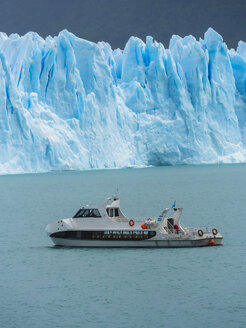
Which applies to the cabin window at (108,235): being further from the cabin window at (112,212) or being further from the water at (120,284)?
the cabin window at (112,212)

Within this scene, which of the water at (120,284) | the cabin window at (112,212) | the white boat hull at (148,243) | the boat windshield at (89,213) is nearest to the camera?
the water at (120,284)

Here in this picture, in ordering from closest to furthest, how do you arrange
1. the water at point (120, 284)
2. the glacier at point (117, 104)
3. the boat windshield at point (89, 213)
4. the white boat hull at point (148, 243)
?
the water at point (120, 284) < the white boat hull at point (148, 243) < the boat windshield at point (89, 213) < the glacier at point (117, 104)

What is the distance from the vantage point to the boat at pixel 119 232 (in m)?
19.5

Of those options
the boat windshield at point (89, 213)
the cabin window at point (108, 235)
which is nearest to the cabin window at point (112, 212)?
the boat windshield at point (89, 213)

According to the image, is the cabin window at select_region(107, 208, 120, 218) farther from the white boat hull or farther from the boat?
the white boat hull

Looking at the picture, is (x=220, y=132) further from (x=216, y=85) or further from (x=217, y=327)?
(x=217, y=327)

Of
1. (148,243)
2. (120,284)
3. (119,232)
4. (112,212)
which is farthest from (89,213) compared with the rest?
(120,284)

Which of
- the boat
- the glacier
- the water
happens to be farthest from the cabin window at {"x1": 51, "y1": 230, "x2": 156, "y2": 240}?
the glacier

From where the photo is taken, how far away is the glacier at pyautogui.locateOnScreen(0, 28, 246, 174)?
53281 millimetres

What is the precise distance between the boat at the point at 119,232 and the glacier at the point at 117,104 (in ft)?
105

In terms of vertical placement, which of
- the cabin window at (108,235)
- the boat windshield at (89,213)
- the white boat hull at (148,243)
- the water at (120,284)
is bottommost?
the water at (120,284)

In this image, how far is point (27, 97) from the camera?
55000mm

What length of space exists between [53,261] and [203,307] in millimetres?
6224

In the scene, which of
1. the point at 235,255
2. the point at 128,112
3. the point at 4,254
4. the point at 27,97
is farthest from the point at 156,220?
the point at 128,112
